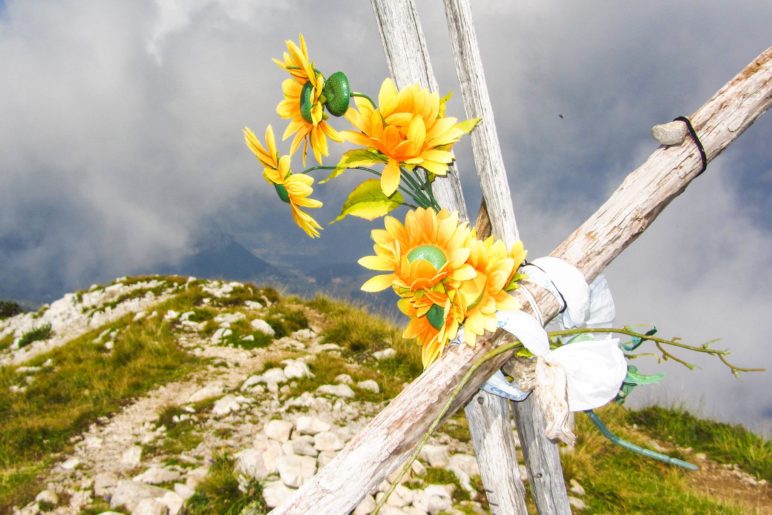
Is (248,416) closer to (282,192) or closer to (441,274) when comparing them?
(282,192)

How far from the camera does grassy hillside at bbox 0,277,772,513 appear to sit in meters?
4.32

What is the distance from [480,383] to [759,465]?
671cm

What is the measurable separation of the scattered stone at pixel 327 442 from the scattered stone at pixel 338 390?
911 millimetres

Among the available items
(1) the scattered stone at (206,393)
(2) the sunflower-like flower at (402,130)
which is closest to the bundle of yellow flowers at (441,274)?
(2) the sunflower-like flower at (402,130)

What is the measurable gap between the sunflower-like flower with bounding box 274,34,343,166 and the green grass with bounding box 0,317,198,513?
417 cm

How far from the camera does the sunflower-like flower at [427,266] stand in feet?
4.13

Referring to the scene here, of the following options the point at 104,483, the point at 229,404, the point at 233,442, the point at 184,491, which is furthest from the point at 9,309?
the point at 184,491

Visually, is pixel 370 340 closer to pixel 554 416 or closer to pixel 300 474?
pixel 300 474

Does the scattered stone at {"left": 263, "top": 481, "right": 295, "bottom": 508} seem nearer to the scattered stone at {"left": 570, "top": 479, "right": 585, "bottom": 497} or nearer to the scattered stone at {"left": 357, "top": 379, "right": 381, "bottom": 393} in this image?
the scattered stone at {"left": 357, "top": 379, "right": 381, "bottom": 393}

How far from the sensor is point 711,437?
685cm

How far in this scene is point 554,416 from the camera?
4.03ft

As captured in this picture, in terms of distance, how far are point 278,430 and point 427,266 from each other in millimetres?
3955

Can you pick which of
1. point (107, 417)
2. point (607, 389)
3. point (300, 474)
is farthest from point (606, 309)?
point (107, 417)

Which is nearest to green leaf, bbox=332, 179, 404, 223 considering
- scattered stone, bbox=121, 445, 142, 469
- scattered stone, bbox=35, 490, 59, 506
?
scattered stone, bbox=35, 490, 59, 506
